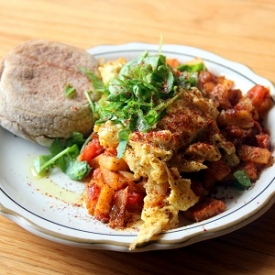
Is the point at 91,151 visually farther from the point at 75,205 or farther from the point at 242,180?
the point at 242,180

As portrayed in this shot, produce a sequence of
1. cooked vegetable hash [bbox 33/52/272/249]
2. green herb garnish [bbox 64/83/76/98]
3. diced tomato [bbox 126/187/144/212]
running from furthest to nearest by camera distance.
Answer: green herb garnish [bbox 64/83/76/98] < diced tomato [bbox 126/187/144/212] < cooked vegetable hash [bbox 33/52/272/249]

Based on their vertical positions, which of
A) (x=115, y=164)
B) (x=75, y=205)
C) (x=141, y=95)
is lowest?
(x=75, y=205)

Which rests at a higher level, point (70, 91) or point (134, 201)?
point (70, 91)

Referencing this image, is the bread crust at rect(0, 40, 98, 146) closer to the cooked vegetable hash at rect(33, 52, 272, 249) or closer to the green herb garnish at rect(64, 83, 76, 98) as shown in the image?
the green herb garnish at rect(64, 83, 76, 98)

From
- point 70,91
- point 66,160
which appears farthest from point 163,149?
point 70,91

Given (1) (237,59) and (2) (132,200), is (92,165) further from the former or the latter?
(1) (237,59)

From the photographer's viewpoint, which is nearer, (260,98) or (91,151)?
(91,151)

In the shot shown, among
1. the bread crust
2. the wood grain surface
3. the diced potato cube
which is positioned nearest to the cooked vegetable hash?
the diced potato cube
